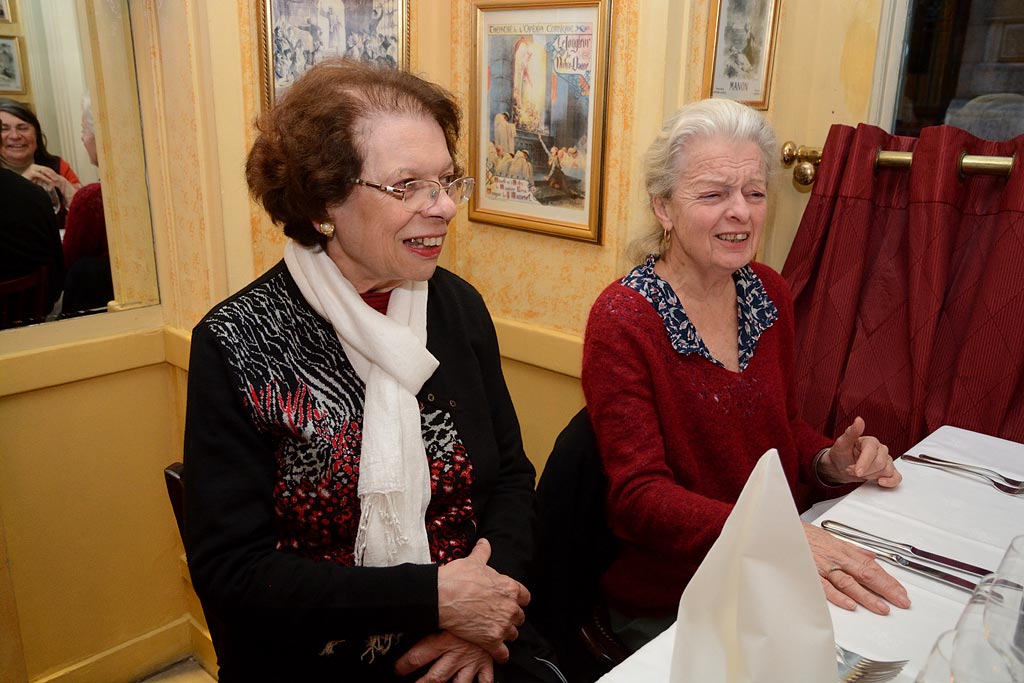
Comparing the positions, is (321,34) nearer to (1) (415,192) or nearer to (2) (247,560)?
(1) (415,192)

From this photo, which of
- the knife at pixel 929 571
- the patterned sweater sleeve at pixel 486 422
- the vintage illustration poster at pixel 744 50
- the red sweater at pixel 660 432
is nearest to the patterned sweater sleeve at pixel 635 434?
the red sweater at pixel 660 432

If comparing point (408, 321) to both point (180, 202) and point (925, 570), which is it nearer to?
point (925, 570)

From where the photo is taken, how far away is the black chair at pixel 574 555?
1.45m

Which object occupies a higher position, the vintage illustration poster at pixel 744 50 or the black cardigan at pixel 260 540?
the vintage illustration poster at pixel 744 50

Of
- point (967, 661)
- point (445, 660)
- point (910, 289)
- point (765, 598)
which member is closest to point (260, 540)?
point (445, 660)

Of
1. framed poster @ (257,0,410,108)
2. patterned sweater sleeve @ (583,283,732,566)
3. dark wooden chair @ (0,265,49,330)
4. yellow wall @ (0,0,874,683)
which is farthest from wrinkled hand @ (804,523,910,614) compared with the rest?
dark wooden chair @ (0,265,49,330)

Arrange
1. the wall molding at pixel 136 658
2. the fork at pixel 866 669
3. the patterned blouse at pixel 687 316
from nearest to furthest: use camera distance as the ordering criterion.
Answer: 1. the fork at pixel 866 669
2. the patterned blouse at pixel 687 316
3. the wall molding at pixel 136 658

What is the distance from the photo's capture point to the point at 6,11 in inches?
71.7

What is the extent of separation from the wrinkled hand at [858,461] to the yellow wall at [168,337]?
2.55 feet

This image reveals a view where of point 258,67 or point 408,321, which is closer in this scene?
point 408,321

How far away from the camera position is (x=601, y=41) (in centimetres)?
206

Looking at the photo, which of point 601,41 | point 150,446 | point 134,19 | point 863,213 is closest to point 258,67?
point 134,19

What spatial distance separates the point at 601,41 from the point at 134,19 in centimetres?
119

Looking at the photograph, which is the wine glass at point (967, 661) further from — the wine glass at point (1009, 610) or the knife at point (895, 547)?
the knife at point (895, 547)
